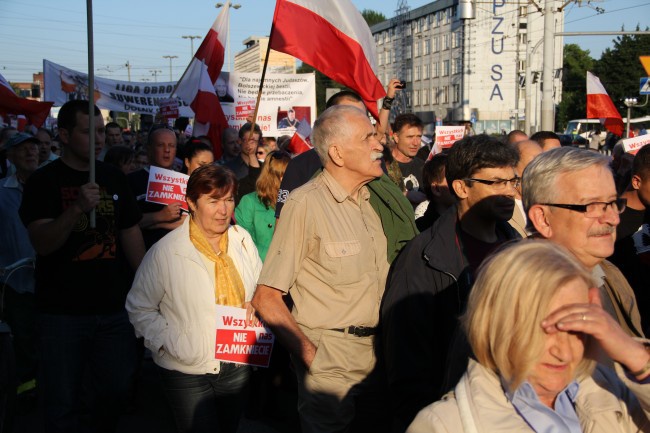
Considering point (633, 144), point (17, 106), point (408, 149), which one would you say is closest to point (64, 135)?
point (408, 149)

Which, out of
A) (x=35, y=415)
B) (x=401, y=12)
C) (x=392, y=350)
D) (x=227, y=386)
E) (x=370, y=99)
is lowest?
(x=35, y=415)

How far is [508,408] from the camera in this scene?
6.72 ft

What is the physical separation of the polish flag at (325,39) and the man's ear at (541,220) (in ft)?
11.6

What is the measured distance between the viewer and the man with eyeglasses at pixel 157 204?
6.22 metres

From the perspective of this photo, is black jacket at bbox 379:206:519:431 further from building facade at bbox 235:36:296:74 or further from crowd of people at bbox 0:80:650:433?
building facade at bbox 235:36:296:74

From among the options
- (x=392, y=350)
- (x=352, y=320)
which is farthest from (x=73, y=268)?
(x=392, y=350)

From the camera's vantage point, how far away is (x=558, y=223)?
3.01 m

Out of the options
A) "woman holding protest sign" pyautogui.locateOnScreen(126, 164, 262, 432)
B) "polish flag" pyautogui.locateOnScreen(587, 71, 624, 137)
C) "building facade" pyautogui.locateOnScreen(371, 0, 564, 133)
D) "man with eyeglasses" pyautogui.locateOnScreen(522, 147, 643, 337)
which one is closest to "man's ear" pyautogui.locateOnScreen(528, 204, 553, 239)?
"man with eyeglasses" pyautogui.locateOnScreen(522, 147, 643, 337)

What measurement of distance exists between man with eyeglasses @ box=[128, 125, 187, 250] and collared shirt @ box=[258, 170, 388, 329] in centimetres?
274

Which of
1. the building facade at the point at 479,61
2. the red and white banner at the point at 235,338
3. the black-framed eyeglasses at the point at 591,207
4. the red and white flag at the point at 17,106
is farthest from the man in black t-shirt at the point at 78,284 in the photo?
the building facade at the point at 479,61

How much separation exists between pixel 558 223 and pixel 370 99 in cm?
366

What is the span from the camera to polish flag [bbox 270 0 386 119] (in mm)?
6512

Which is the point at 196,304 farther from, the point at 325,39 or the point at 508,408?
the point at 325,39

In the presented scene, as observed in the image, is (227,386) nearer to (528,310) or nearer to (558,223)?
(558,223)
